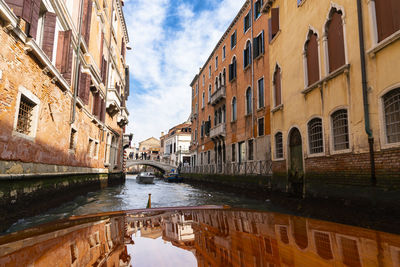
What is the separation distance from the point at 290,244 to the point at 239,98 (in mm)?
14918

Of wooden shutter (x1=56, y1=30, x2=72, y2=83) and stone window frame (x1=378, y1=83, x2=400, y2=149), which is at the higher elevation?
wooden shutter (x1=56, y1=30, x2=72, y2=83)

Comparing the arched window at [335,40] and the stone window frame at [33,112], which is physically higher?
the arched window at [335,40]

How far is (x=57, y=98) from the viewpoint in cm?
645

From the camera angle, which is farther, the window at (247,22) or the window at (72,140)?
the window at (247,22)

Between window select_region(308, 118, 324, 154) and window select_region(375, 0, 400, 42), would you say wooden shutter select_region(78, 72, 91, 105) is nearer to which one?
window select_region(308, 118, 324, 154)

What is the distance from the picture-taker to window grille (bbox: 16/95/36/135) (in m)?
4.74

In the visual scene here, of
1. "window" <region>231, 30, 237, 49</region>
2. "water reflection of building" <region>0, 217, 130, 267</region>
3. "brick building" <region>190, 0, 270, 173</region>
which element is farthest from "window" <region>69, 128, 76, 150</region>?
"window" <region>231, 30, 237, 49</region>

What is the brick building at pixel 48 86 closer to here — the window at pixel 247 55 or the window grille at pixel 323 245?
the window grille at pixel 323 245

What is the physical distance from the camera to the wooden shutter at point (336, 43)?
21.2 feet

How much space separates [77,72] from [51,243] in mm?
7987

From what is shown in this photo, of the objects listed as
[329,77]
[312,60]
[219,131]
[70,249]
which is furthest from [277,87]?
[70,249]

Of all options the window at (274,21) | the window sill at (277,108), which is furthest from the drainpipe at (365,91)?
the window at (274,21)

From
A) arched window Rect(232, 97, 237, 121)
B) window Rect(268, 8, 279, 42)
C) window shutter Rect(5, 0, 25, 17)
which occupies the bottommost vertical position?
window shutter Rect(5, 0, 25, 17)

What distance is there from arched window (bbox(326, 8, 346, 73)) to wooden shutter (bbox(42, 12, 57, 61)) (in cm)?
737
